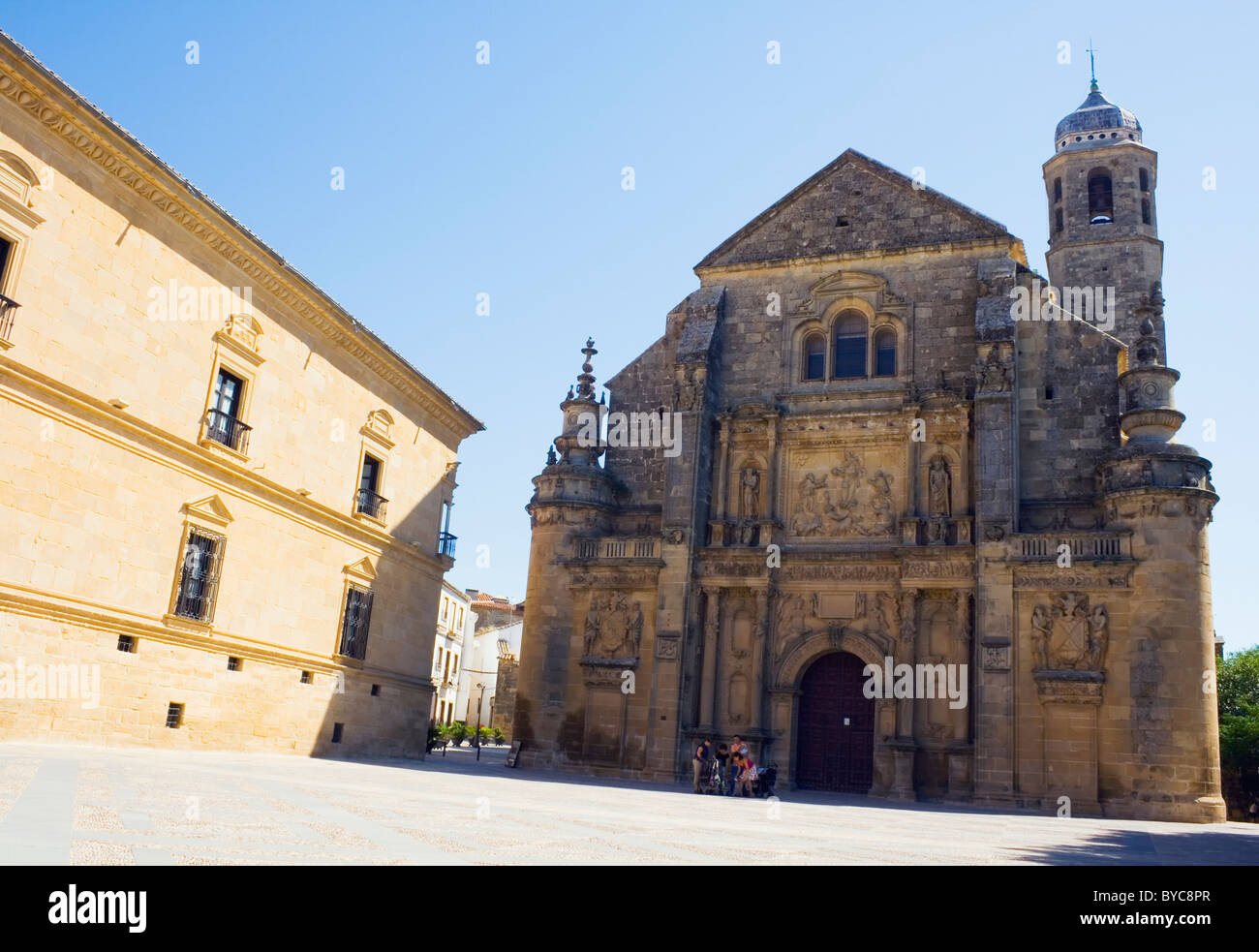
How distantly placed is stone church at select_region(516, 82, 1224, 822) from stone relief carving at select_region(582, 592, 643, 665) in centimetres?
6

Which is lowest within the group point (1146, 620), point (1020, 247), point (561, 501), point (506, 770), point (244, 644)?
point (506, 770)

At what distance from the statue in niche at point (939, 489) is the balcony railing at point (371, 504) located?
1417 centimetres

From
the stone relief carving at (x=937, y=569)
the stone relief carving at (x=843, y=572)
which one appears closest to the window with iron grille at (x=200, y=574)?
the stone relief carving at (x=843, y=572)

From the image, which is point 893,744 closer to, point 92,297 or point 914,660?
point 914,660

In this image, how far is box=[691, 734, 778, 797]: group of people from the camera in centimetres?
2178

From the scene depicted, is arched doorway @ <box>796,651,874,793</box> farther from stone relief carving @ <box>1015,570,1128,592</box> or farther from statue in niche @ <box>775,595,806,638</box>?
stone relief carving @ <box>1015,570,1128,592</box>

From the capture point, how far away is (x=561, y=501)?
28047mm

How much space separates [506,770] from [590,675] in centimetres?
337

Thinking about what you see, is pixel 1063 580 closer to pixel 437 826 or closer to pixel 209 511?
A: pixel 437 826

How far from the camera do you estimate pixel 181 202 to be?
19.6 metres

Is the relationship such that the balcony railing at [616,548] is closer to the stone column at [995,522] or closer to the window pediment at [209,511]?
the stone column at [995,522]

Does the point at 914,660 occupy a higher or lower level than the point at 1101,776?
higher

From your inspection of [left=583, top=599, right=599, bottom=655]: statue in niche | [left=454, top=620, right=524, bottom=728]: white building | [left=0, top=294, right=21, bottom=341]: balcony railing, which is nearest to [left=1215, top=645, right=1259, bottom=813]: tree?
[left=583, top=599, right=599, bottom=655]: statue in niche
